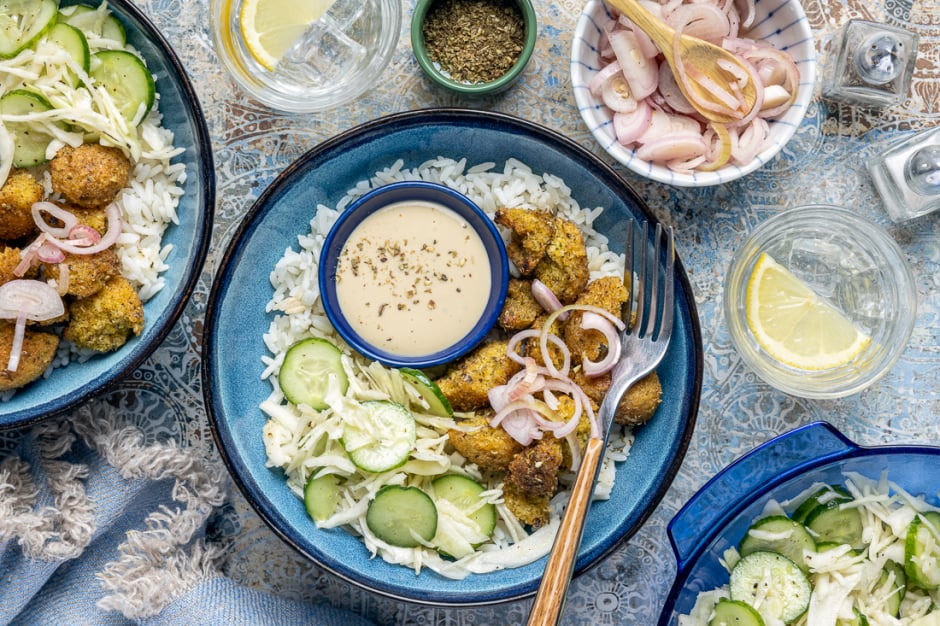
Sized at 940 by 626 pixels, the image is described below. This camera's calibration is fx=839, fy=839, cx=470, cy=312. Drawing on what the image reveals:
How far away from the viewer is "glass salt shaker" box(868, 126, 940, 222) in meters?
2.64

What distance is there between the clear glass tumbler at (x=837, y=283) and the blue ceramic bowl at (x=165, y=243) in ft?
5.27

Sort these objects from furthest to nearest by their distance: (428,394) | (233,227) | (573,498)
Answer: (233,227) → (428,394) → (573,498)

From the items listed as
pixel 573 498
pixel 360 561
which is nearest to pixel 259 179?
pixel 360 561

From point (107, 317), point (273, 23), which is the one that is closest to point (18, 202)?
point (107, 317)

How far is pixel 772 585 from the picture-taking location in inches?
93.0

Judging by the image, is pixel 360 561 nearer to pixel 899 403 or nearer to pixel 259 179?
pixel 259 179

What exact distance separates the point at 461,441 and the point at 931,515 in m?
1.38

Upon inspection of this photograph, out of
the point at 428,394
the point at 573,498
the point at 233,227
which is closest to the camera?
the point at 573,498

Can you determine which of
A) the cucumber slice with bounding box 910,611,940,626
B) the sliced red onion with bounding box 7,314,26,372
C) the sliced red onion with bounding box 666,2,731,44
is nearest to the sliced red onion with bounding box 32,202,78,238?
the sliced red onion with bounding box 7,314,26,372

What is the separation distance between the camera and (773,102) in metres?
2.55

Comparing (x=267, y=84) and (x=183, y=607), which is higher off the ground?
(x=267, y=84)

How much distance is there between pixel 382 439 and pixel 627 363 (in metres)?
0.75

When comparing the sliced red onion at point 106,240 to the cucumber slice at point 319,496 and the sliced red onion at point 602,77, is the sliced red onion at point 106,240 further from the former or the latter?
the sliced red onion at point 602,77

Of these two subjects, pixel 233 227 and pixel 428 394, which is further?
pixel 233 227
